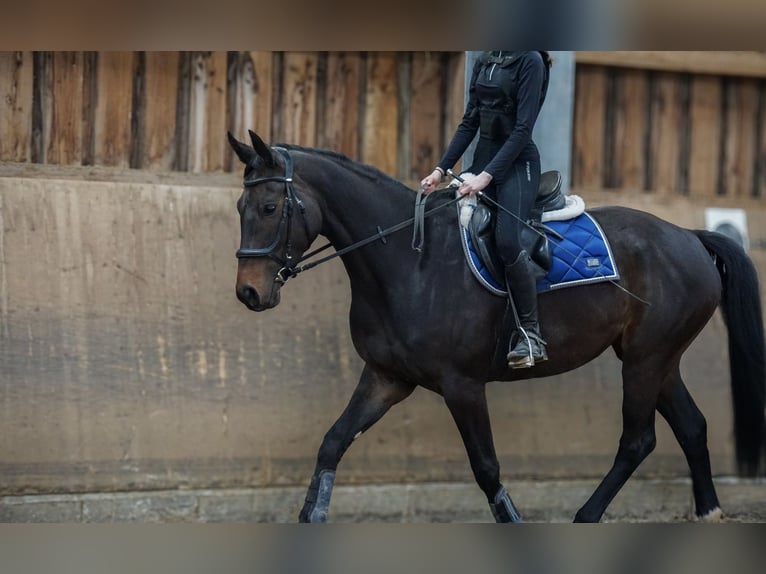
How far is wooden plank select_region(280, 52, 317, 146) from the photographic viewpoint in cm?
894

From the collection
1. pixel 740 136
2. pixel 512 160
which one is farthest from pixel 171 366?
pixel 740 136

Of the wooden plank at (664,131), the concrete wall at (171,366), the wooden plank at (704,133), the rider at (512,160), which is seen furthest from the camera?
the wooden plank at (704,133)

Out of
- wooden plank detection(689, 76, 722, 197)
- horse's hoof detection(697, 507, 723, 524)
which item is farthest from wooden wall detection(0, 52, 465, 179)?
horse's hoof detection(697, 507, 723, 524)

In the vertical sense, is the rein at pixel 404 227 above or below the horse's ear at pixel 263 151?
Result: below

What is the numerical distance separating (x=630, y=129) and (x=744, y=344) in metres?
2.54

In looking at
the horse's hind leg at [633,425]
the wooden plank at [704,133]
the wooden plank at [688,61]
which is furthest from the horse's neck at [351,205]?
the wooden plank at [704,133]

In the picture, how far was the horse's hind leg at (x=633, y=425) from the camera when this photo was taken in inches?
297

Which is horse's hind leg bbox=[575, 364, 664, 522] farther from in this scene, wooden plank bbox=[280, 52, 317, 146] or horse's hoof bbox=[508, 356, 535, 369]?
wooden plank bbox=[280, 52, 317, 146]

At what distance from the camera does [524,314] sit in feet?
22.9

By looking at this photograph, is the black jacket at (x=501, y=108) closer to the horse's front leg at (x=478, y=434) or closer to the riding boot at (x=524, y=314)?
the riding boot at (x=524, y=314)

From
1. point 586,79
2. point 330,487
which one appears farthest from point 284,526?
point 586,79

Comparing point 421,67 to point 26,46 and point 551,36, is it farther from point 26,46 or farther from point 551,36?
point 26,46

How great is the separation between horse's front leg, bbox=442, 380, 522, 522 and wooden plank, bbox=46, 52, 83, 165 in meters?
3.36

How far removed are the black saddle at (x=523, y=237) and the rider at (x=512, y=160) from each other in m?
0.08
